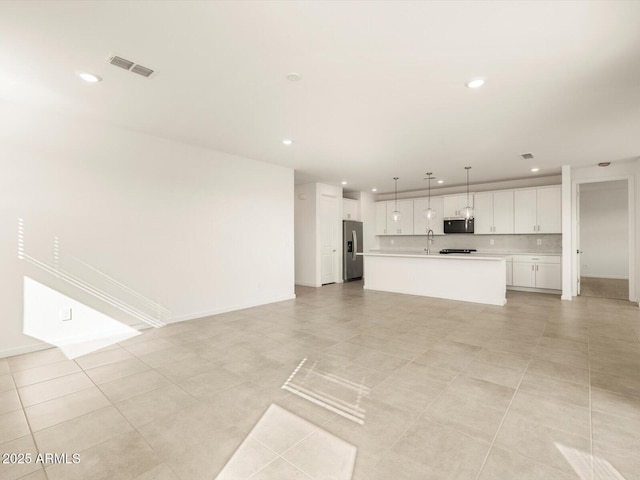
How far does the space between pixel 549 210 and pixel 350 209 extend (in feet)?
16.2

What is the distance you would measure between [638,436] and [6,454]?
3.92m

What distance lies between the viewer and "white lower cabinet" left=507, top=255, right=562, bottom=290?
6.95m

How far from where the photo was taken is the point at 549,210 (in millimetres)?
7109

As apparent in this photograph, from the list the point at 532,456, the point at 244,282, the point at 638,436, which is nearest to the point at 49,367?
the point at 244,282

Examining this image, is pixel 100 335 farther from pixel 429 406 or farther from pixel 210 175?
pixel 429 406

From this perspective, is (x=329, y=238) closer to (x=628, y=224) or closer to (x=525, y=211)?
(x=525, y=211)

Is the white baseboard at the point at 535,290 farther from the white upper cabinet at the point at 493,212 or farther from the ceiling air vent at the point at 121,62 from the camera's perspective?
the ceiling air vent at the point at 121,62

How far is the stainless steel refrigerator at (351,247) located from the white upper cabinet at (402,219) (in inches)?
43.5

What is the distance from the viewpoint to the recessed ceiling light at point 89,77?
9.16 feet

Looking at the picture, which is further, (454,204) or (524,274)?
(454,204)

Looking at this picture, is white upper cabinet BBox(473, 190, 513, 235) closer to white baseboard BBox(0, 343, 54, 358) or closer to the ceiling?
the ceiling

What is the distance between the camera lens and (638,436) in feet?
6.44

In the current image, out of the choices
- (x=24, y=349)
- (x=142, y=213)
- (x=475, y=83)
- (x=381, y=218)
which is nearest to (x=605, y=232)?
(x=381, y=218)

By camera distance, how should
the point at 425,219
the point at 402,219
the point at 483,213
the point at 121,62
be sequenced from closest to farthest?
the point at 121,62 → the point at 483,213 → the point at 425,219 → the point at 402,219
